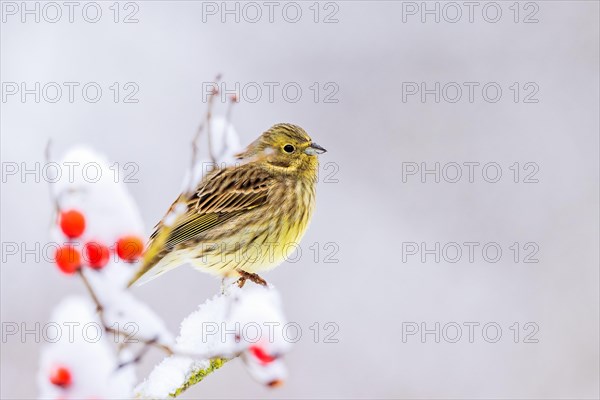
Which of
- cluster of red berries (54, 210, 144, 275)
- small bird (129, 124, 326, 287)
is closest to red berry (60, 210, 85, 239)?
cluster of red berries (54, 210, 144, 275)

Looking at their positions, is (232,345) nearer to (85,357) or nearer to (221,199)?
(85,357)

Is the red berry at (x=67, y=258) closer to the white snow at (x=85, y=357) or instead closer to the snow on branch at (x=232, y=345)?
the white snow at (x=85, y=357)

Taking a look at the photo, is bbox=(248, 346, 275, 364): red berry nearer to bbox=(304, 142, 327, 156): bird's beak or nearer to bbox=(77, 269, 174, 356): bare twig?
bbox=(77, 269, 174, 356): bare twig

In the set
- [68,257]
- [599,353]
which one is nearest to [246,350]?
[68,257]

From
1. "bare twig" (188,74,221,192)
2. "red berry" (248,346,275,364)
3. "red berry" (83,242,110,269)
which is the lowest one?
"red berry" (248,346,275,364)

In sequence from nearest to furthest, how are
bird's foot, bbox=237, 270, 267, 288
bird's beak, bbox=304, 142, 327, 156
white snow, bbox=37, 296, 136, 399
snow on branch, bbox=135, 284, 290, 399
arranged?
white snow, bbox=37, 296, 136, 399 < snow on branch, bbox=135, 284, 290, 399 < bird's foot, bbox=237, 270, 267, 288 < bird's beak, bbox=304, 142, 327, 156

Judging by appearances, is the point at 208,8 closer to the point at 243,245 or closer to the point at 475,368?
the point at 475,368
